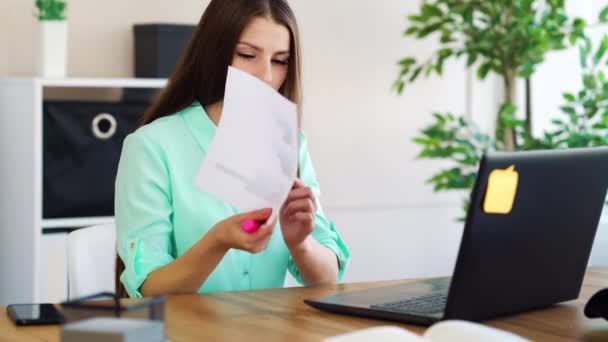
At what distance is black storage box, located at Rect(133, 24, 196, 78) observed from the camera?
3469 millimetres

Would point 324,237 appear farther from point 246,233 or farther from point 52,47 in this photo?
point 52,47

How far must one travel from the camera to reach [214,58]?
188 cm

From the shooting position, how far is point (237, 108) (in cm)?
137

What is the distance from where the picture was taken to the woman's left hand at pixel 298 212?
161 centimetres

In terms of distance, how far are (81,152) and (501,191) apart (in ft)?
7.75

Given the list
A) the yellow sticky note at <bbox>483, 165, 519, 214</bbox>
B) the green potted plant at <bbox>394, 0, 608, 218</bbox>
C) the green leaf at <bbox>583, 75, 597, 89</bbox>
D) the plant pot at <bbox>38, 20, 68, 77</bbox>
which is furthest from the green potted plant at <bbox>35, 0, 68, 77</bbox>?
the yellow sticky note at <bbox>483, 165, 519, 214</bbox>

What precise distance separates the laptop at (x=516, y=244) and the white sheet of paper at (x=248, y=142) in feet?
0.71

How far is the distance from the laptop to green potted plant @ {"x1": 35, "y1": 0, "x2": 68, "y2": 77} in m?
2.14

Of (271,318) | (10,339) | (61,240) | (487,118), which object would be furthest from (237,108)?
(487,118)

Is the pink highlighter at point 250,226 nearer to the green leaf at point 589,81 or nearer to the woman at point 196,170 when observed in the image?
the woman at point 196,170

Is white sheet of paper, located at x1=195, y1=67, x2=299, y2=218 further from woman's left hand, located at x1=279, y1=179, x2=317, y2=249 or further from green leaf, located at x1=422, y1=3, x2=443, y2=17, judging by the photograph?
green leaf, located at x1=422, y1=3, x2=443, y2=17

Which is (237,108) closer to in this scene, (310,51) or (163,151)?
(163,151)

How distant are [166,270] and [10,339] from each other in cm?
46

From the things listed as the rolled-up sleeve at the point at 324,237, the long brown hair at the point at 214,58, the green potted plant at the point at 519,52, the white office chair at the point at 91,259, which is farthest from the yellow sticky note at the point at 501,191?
the green potted plant at the point at 519,52
